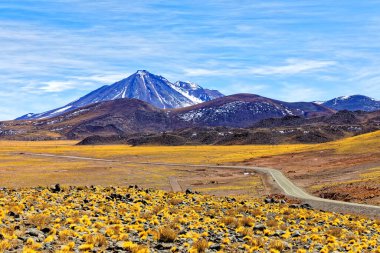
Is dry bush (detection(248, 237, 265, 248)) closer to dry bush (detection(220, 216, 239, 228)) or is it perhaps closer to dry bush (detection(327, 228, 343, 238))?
dry bush (detection(220, 216, 239, 228))

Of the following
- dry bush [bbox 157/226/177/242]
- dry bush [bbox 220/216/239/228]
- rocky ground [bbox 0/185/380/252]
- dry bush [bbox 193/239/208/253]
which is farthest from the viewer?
dry bush [bbox 220/216/239/228]

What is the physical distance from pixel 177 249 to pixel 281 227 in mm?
8411

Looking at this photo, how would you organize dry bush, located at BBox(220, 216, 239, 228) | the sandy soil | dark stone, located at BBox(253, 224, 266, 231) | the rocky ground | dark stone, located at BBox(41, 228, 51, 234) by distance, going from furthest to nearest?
the sandy soil, dry bush, located at BBox(220, 216, 239, 228), dark stone, located at BBox(253, 224, 266, 231), dark stone, located at BBox(41, 228, 51, 234), the rocky ground

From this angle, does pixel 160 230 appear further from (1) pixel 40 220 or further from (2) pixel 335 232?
(2) pixel 335 232

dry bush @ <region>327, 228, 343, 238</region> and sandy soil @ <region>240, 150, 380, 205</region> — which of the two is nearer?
dry bush @ <region>327, 228, 343, 238</region>

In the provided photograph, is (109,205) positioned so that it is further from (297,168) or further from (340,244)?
(297,168)

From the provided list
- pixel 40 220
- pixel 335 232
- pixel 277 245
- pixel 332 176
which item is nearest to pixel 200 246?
pixel 277 245

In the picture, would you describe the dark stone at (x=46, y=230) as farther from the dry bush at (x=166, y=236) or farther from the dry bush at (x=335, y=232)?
the dry bush at (x=335, y=232)

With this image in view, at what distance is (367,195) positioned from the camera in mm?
43719

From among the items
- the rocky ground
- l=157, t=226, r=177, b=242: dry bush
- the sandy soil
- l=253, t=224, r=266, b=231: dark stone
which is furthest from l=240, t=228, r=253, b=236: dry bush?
the sandy soil

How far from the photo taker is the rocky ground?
1534 cm

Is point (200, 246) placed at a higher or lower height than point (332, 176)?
higher

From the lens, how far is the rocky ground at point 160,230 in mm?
15344

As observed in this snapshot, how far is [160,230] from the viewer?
705 inches
